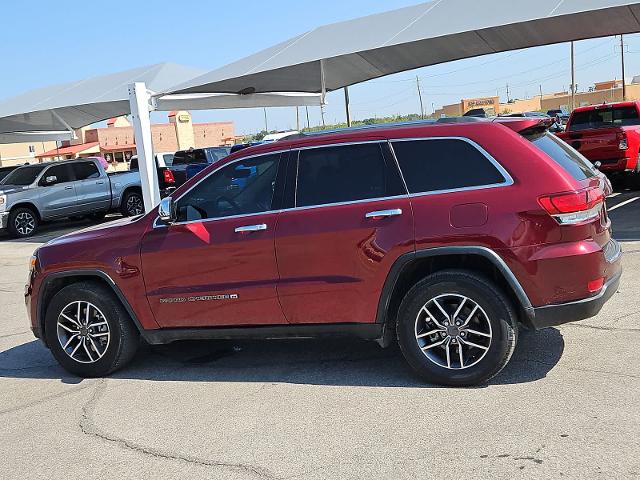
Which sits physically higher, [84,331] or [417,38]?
[417,38]

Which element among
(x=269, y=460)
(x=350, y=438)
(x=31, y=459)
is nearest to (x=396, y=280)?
(x=350, y=438)

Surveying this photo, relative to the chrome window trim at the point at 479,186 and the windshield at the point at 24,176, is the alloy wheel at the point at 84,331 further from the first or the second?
the windshield at the point at 24,176

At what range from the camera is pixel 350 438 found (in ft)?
13.1

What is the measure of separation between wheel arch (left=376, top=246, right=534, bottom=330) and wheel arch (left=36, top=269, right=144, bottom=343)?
2.10 meters

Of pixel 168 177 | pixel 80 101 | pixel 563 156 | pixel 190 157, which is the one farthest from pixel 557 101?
pixel 563 156

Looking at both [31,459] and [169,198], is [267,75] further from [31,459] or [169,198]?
[31,459]

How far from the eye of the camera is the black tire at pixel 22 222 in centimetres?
1716

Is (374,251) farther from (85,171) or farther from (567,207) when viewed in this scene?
(85,171)

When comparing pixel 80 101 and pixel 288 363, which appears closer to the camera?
pixel 288 363

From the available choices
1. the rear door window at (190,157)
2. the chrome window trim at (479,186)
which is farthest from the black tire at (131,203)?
the chrome window trim at (479,186)

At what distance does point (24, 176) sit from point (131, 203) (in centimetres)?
287

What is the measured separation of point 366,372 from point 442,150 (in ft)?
5.72

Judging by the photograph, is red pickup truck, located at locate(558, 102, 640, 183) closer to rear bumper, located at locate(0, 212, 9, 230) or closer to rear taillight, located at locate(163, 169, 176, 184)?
rear taillight, located at locate(163, 169, 176, 184)

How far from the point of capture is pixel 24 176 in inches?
703
